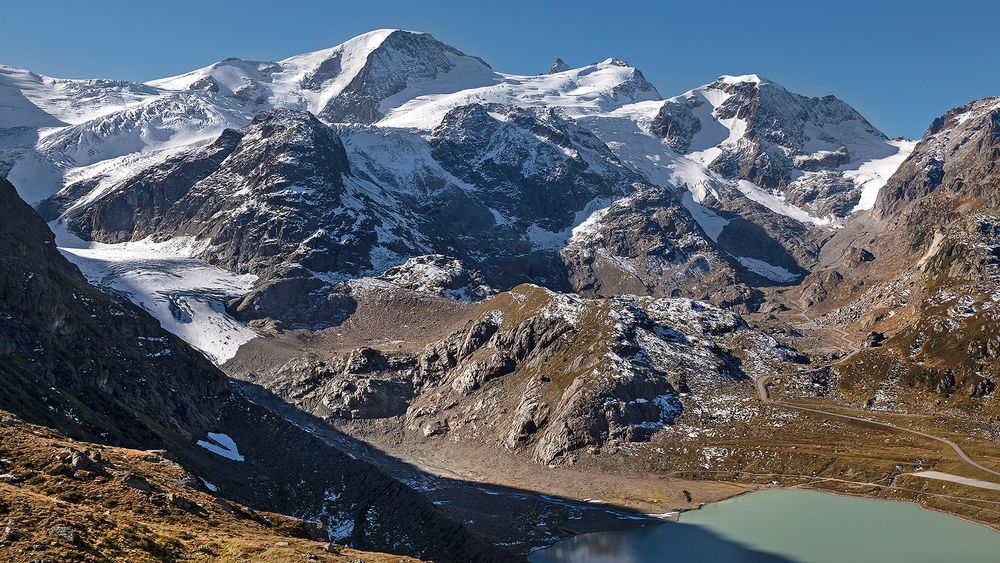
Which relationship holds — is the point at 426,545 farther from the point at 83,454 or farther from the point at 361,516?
the point at 83,454

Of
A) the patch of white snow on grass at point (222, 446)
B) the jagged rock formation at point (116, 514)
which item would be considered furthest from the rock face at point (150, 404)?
the jagged rock formation at point (116, 514)

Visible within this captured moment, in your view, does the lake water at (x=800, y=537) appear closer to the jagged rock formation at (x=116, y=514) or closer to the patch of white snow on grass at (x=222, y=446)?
the patch of white snow on grass at (x=222, y=446)

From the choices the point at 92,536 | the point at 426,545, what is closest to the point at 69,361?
the point at 426,545

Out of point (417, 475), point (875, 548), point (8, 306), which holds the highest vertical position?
point (8, 306)

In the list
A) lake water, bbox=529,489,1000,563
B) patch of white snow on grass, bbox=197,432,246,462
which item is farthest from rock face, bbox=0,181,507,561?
lake water, bbox=529,489,1000,563

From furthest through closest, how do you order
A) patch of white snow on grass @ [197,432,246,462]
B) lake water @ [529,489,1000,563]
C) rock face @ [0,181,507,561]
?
patch of white snow on grass @ [197,432,246,462] < lake water @ [529,489,1000,563] < rock face @ [0,181,507,561]

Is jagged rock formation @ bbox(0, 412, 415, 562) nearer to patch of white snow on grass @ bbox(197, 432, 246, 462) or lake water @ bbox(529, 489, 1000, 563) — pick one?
patch of white snow on grass @ bbox(197, 432, 246, 462)
